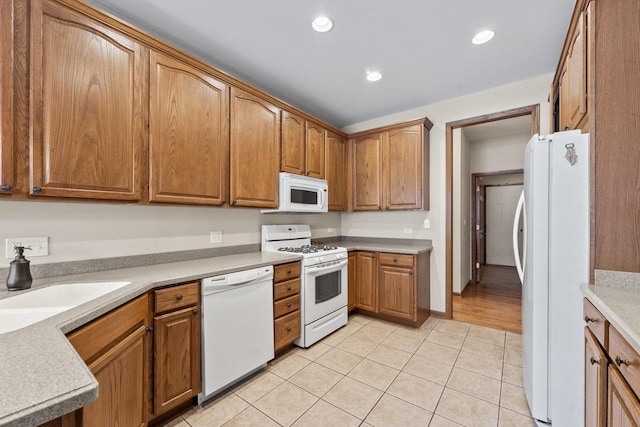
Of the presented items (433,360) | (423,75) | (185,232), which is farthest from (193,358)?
(423,75)

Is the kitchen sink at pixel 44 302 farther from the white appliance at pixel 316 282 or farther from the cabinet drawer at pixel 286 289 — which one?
the white appliance at pixel 316 282

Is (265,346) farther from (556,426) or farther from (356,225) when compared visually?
(356,225)

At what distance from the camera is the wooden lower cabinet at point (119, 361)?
3.49ft

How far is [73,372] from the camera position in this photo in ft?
1.91

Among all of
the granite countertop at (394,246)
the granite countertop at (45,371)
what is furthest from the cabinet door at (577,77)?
the granite countertop at (45,371)

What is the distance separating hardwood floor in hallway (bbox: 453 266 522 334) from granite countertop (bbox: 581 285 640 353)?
195 cm

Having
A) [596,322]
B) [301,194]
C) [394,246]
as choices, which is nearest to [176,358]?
[301,194]

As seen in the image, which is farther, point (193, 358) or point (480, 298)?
point (480, 298)

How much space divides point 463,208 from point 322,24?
3.68 m

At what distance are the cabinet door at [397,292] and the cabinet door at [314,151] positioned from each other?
1355 millimetres

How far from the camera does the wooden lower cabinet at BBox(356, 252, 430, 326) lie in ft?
9.47

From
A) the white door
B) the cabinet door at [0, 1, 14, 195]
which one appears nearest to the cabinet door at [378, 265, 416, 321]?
the cabinet door at [0, 1, 14, 195]

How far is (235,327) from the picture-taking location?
74.8 inches

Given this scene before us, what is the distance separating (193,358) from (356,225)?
2.72 m
